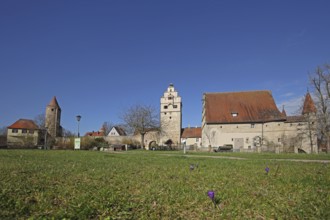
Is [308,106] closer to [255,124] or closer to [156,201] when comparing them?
[255,124]

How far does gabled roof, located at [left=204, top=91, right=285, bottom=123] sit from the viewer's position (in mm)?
43406

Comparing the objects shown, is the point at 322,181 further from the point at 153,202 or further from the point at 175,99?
the point at 175,99

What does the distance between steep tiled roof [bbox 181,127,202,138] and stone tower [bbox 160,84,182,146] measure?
2660 millimetres

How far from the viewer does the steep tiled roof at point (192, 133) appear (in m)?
62.4

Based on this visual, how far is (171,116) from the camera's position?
6319 cm

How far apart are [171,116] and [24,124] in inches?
1823

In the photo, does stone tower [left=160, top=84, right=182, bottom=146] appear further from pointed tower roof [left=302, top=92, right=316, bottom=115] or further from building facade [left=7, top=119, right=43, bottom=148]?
building facade [left=7, top=119, right=43, bottom=148]

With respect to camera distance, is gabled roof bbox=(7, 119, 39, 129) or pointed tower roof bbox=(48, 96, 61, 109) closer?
gabled roof bbox=(7, 119, 39, 129)

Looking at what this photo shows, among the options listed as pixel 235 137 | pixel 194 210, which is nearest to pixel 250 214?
pixel 194 210

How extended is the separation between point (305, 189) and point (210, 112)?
43466mm

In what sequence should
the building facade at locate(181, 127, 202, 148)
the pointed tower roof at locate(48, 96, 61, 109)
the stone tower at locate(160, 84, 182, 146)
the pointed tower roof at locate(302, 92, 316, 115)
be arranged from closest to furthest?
1. the pointed tower roof at locate(302, 92, 316, 115)
2. the building facade at locate(181, 127, 202, 148)
3. the stone tower at locate(160, 84, 182, 146)
4. the pointed tower roof at locate(48, 96, 61, 109)

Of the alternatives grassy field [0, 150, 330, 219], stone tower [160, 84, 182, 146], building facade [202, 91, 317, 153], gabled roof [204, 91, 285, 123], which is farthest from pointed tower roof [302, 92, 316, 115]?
grassy field [0, 150, 330, 219]

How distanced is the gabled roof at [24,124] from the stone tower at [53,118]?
6.35m

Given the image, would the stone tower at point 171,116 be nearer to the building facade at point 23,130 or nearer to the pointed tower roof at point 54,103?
the pointed tower roof at point 54,103
